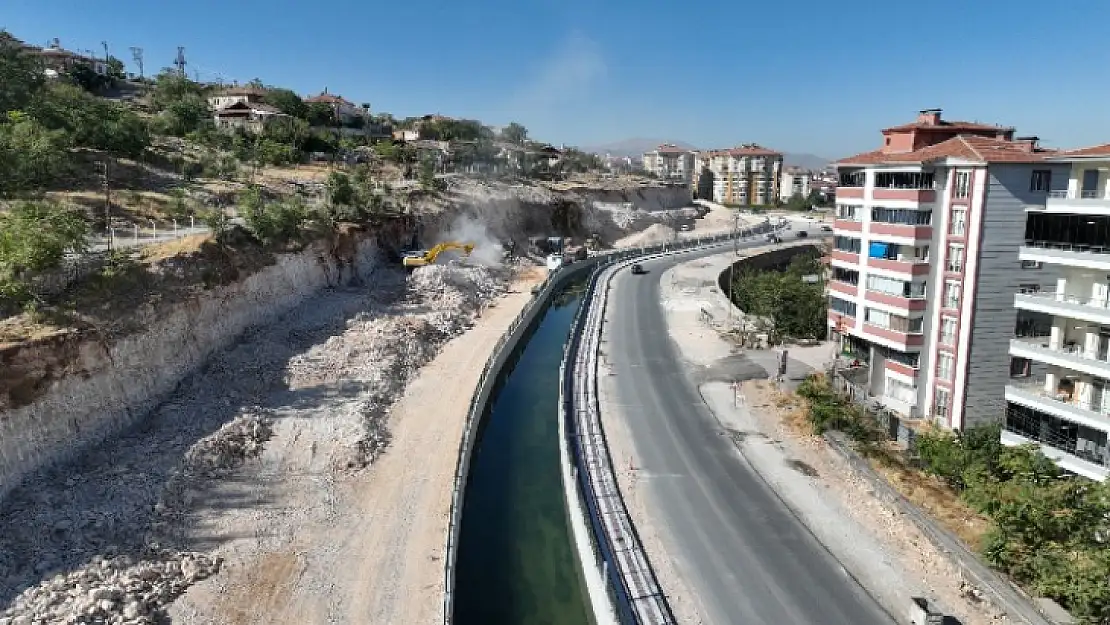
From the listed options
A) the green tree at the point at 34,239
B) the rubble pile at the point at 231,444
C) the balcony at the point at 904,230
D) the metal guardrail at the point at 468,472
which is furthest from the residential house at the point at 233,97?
the balcony at the point at 904,230

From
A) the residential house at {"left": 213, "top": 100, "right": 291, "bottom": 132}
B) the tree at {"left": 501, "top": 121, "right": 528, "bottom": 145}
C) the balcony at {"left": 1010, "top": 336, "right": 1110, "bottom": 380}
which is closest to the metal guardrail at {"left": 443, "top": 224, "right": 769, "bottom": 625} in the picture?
the balcony at {"left": 1010, "top": 336, "right": 1110, "bottom": 380}

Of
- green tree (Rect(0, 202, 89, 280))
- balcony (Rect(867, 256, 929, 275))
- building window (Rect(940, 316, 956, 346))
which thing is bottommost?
building window (Rect(940, 316, 956, 346))

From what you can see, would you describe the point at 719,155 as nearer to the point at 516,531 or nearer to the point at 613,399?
the point at 613,399

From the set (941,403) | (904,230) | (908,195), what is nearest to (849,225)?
(904,230)

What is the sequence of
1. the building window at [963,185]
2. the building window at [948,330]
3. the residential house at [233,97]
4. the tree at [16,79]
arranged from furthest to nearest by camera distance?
1. the residential house at [233,97]
2. the tree at [16,79]
3. the building window at [948,330]
4. the building window at [963,185]

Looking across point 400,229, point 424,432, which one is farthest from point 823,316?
point 400,229

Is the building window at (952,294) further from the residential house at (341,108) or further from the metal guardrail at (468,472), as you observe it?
the residential house at (341,108)

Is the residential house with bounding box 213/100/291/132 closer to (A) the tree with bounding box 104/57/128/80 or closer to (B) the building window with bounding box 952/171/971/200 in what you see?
(A) the tree with bounding box 104/57/128/80
